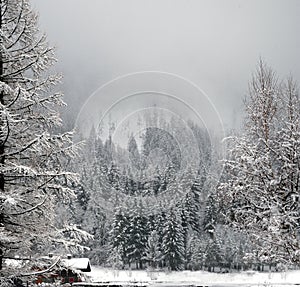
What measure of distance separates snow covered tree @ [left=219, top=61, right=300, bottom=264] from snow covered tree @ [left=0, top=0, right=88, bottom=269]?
5387 mm

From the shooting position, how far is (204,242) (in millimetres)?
62688

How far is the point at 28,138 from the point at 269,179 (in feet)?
21.9

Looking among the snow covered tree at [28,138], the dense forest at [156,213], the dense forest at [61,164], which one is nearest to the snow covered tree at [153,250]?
the dense forest at [156,213]

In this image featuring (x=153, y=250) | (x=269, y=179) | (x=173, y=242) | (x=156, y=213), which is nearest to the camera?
(x=269, y=179)

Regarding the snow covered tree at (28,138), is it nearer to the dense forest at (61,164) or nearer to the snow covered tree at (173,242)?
the dense forest at (61,164)

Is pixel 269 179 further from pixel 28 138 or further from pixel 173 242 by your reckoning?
pixel 173 242

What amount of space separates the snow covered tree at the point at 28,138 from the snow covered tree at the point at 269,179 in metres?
5.39

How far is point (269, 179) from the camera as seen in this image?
11.6 m

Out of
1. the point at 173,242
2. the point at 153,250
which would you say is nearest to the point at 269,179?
the point at 173,242

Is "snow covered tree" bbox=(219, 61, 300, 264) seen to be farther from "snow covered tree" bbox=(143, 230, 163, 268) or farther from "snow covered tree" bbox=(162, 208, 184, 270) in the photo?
"snow covered tree" bbox=(143, 230, 163, 268)

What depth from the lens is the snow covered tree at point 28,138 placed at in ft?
26.0

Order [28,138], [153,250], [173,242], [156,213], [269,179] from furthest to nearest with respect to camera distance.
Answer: [156,213], [153,250], [173,242], [269,179], [28,138]

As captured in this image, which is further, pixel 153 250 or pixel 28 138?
pixel 153 250

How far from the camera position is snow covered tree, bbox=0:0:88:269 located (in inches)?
311
